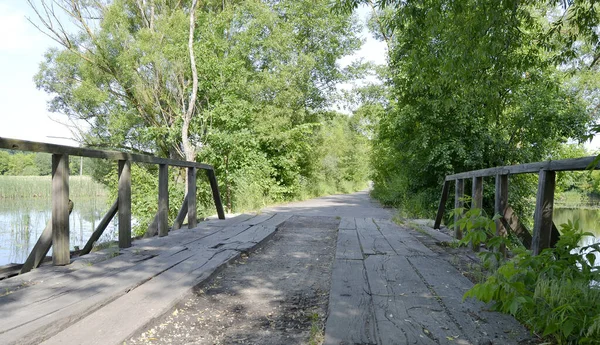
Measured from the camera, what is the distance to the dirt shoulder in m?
2.49

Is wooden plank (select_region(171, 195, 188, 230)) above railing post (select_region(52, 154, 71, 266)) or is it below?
below

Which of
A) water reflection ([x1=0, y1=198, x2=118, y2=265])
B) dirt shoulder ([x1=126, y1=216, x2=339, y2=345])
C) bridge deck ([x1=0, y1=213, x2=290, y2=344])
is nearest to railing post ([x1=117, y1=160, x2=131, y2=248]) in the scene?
bridge deck ([x1=0, y1=213, x2=290, y2=344])

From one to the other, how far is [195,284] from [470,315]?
79.8 inches

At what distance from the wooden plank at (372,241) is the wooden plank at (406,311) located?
1006mm

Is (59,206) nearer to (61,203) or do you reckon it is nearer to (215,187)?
(61,203)

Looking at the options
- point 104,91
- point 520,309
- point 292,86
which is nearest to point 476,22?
point 520,309

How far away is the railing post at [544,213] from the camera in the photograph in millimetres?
2943

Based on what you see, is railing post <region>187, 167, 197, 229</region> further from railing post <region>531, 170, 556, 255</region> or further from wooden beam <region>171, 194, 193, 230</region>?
railing post <region>531, 170, 556, 255</region>

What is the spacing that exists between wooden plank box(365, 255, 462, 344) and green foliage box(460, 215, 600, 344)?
270 millimetres

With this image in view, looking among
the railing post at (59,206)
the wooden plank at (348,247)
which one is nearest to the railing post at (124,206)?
the railing post at (59,206)

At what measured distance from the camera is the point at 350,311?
2604mm

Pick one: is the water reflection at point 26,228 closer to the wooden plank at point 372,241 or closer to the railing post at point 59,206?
the railing post at point 59,206

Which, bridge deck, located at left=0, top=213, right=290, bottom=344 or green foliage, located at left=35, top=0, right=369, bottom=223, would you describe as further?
green foliage, located at left=35, top=0, right=369, bottom=223

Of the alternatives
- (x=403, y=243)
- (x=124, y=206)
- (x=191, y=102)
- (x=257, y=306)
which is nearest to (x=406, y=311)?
(x=257, y=306)
